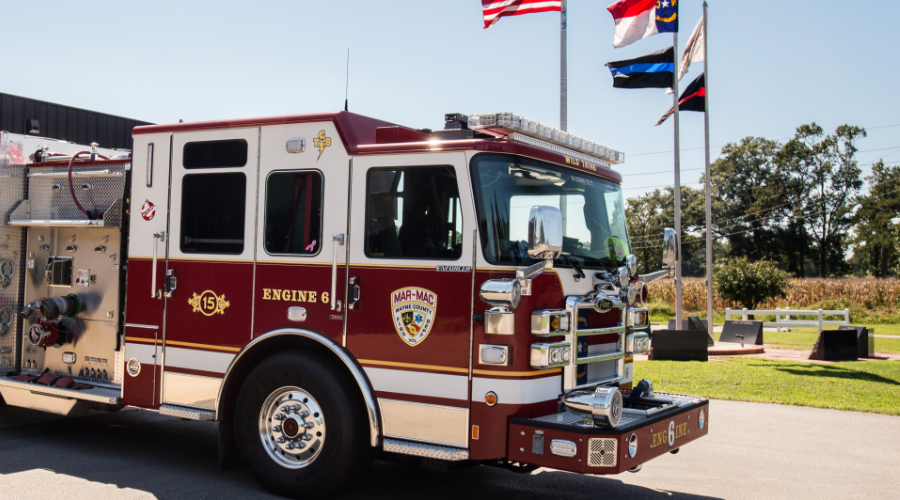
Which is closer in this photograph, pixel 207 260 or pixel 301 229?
pixel 301 229

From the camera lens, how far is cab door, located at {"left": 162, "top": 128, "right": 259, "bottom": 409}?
19.0 ft

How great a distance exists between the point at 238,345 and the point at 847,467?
5.39 m

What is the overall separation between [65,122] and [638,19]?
11.2m

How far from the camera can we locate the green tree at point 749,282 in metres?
29.7

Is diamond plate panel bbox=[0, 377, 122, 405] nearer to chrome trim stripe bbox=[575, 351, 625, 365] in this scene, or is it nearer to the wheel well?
the wheel well

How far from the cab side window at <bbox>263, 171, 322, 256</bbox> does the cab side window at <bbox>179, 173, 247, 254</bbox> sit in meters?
0.27

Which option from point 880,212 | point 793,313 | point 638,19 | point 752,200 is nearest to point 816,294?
point 793,313

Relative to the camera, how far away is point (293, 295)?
18.1 feet

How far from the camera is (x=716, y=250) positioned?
10975 centimetres

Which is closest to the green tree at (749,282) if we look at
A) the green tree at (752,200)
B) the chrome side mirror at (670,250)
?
the chrome side mirror at (670,250)

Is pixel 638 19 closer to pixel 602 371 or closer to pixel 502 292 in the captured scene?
pixel 602 371

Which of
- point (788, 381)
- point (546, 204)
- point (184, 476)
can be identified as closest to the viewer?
point (546, 204)

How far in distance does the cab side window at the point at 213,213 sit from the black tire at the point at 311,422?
103 cm

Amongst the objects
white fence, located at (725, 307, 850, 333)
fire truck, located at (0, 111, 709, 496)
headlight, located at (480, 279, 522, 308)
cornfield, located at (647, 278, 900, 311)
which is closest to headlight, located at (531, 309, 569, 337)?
fire truck, located at (0, 111, 709, 496)
